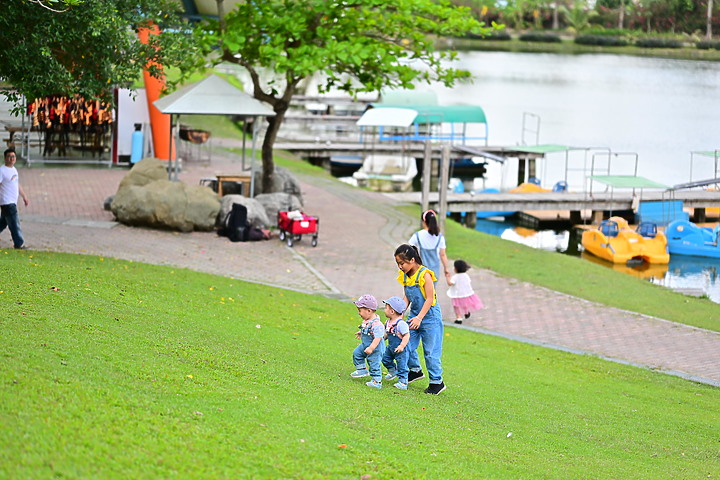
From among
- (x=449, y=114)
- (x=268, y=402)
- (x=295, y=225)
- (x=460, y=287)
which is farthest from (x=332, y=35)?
(x=449, y=114)

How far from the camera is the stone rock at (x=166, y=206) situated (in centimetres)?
1803

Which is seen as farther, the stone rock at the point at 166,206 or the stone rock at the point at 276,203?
the stone rock at the point at 276,203

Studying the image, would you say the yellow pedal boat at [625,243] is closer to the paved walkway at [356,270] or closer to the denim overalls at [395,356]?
the paved walkway at [356,270]

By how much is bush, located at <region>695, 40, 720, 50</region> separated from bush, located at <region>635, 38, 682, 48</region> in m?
1.44

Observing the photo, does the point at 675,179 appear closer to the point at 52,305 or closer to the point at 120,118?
the point at 120,118

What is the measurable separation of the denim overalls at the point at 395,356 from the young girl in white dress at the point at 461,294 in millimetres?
5042

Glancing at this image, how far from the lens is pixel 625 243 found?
26.9 meters

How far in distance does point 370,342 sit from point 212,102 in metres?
12.5

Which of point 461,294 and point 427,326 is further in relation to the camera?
point 461,294

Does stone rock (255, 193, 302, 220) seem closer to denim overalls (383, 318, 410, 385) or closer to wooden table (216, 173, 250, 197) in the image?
wooden table (216, 173, 250, 197)

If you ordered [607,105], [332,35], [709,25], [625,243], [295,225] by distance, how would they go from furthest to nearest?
[607,105] < [709,25] < [625,243] < [332,35] < [295,225]

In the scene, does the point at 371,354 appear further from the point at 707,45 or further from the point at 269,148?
the point at 707,45

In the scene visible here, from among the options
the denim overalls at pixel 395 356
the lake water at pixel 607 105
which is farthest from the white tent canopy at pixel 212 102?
the lake water at pixel 607 105

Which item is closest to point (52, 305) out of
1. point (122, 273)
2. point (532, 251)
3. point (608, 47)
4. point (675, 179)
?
point (122, 273)
